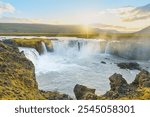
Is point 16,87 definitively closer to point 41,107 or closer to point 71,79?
point 41,107

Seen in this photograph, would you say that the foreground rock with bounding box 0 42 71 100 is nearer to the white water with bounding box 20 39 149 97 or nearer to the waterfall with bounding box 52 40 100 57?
the white water with bounding box 20 39 149 97

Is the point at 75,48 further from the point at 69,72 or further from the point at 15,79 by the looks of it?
the point at 15,79

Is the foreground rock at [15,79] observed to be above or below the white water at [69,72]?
above

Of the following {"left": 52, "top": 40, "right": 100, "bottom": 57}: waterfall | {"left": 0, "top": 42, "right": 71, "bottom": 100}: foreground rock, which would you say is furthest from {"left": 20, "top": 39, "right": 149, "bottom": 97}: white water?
{"left": 0, "top": 42, "right": 71, "bottom": 100}: foreground rock

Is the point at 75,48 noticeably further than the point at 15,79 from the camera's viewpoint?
Yes

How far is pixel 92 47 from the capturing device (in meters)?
36.3

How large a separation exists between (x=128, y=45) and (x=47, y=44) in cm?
1112

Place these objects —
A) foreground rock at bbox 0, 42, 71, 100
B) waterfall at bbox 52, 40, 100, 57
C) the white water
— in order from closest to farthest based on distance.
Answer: foreground rock at bbox 0, 42, 71, 100
the white water
waterfall at bbox 52, 40, 100, 57

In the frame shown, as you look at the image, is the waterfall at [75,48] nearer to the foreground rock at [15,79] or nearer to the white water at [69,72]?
the white water at [69,72]

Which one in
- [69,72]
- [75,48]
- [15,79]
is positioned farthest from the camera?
[75,48]

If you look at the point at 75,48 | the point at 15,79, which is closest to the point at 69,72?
the point at 15,79

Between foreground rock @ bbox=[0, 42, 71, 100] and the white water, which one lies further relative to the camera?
the white water

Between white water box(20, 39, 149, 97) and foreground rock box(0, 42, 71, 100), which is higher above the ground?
foreground rock box(0, 42, 71, 100)

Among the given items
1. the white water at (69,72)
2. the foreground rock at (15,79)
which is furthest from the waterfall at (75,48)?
the foreground rock at (15,79)
